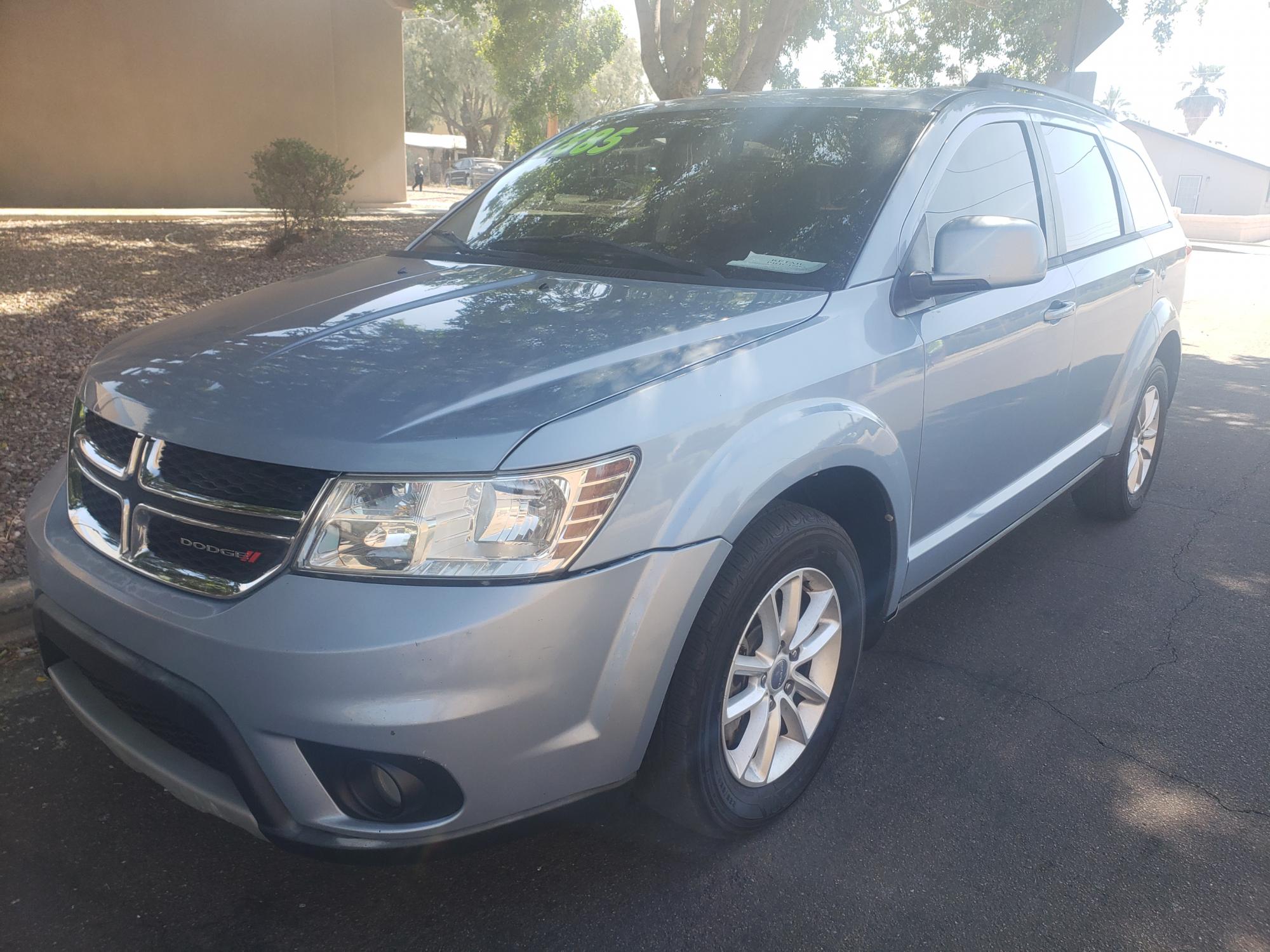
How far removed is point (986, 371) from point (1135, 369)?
175 cm

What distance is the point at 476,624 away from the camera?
183cm

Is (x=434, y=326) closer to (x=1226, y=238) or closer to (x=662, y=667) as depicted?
(x=662, y=667)

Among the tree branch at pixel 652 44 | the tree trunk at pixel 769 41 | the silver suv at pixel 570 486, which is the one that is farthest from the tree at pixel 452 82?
the silver suv at pixel 570 486

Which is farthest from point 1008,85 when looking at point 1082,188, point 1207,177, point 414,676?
point 1207,177

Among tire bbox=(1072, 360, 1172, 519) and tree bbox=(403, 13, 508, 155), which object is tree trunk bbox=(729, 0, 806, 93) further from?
tree bbox=(403, 13, 508, 155)

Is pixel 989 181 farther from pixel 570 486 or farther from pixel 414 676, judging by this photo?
pixel 414 676

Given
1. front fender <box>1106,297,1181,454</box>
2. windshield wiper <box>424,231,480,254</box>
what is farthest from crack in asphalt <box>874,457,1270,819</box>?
windshield wiper <box>424,231,480,254</box>

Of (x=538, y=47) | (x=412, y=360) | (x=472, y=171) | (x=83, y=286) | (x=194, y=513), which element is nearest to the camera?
(x=194, y=513)

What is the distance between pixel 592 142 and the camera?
3.83 m

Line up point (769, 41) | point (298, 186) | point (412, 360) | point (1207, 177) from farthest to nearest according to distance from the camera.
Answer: point (1207, 177), point (769, 41), point (298, 186), point (412, 360)

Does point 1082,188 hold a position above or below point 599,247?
above

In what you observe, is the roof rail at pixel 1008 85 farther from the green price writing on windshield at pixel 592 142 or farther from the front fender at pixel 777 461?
the front fender at pixel 777 461

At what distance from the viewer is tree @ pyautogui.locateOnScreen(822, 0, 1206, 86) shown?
14867 mm

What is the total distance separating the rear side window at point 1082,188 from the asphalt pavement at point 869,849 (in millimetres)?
1637
